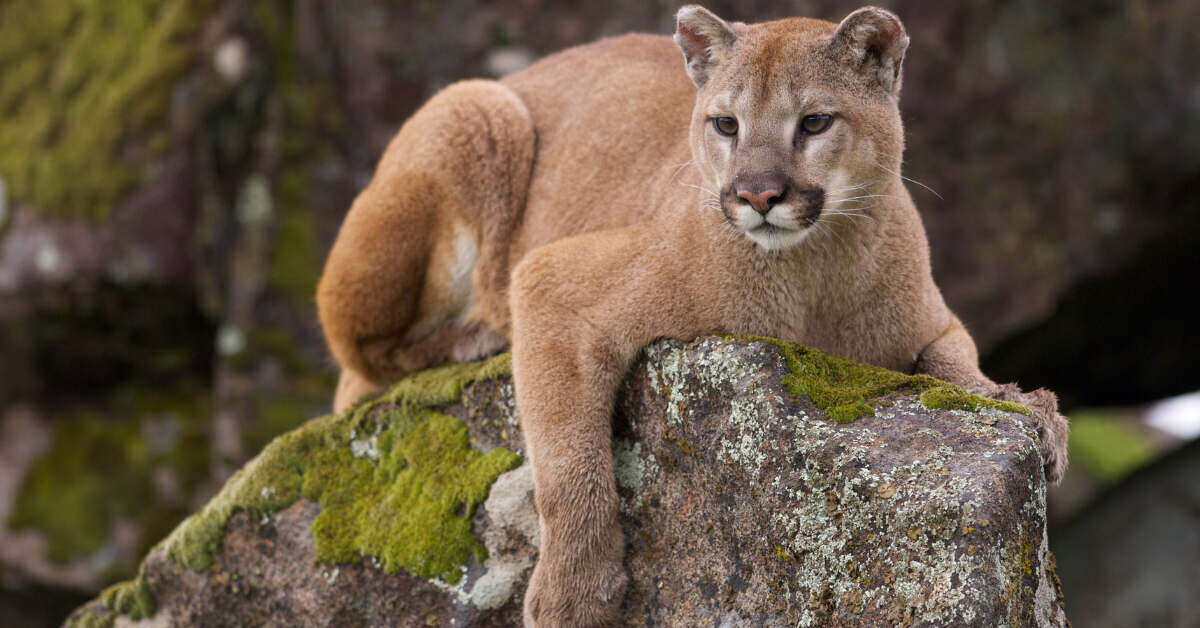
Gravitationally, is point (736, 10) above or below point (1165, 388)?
above

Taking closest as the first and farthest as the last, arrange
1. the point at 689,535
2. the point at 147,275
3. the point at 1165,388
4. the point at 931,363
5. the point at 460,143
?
the point at 689,535 < the point at 931,363 < the point at 460,143 < the point at 147,275 < the point at 1165,388

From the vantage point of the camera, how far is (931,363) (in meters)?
4.77

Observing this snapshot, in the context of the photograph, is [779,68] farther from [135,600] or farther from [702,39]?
[135,600]

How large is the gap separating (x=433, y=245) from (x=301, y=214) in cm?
406

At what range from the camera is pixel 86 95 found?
34.4 feet

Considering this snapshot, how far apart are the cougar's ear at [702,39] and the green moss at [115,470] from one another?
740cm

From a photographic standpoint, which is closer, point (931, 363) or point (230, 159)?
point (931, 363)

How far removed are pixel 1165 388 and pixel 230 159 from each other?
913cm

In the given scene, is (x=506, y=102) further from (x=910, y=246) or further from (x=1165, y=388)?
(x=1165, y=388)

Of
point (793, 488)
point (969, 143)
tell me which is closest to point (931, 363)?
point (793, 488)

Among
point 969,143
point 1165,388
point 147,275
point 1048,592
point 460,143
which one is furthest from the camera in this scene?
point 1165,388

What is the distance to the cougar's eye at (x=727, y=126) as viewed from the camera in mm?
4496

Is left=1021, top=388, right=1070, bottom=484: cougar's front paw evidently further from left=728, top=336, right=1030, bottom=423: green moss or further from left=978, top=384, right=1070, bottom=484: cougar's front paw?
left=728, top=336, right=1030, bottom=423: green moss

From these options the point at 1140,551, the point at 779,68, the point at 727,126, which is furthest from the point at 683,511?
the point at 1140,551
